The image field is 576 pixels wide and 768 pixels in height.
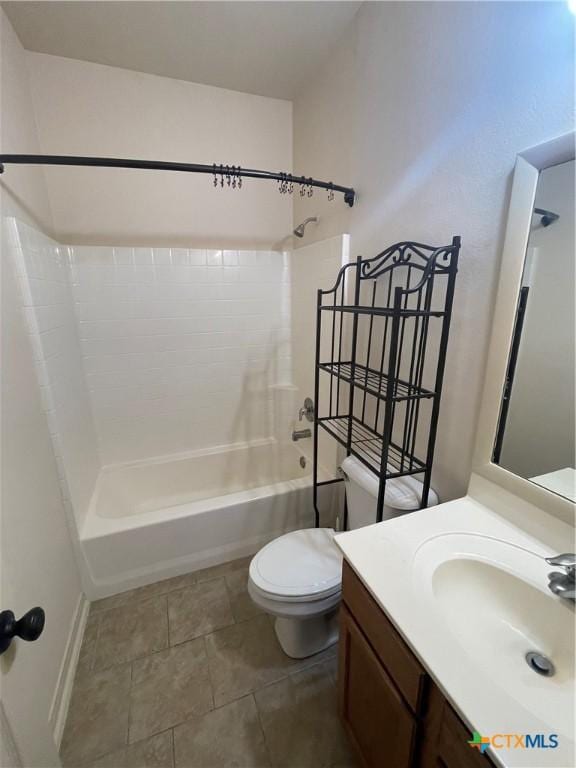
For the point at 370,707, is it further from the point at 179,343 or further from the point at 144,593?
the point at 179,343

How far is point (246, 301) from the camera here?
2297 mm

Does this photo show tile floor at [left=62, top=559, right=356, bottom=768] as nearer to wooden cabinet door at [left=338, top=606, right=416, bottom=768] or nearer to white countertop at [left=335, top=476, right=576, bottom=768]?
wooden cabinet door at [left=338, top=606, right=416, bottom=768]

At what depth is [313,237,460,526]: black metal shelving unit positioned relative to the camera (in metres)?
1.03

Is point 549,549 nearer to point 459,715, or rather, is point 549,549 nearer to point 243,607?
point 459,715

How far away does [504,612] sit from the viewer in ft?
2.55

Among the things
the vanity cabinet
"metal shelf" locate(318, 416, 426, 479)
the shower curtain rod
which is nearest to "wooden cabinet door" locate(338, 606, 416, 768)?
the vanity cabinet

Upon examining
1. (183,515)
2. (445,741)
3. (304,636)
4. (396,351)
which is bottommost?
(304,636)

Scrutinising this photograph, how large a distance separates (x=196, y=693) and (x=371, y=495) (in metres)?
1.02

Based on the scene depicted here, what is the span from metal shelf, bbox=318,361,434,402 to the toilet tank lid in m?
0.32

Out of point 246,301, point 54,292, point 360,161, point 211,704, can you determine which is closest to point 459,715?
point 211,704

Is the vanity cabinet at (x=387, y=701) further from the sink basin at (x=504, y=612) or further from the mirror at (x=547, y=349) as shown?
the mirror at (x=547, y=349)

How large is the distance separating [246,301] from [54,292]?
1115 millimetres

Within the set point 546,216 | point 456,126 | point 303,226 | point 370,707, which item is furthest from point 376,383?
point 303,226

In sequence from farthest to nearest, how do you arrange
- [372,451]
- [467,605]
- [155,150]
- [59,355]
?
[155,150] < [59,355] < [372,451] < [467,605]
